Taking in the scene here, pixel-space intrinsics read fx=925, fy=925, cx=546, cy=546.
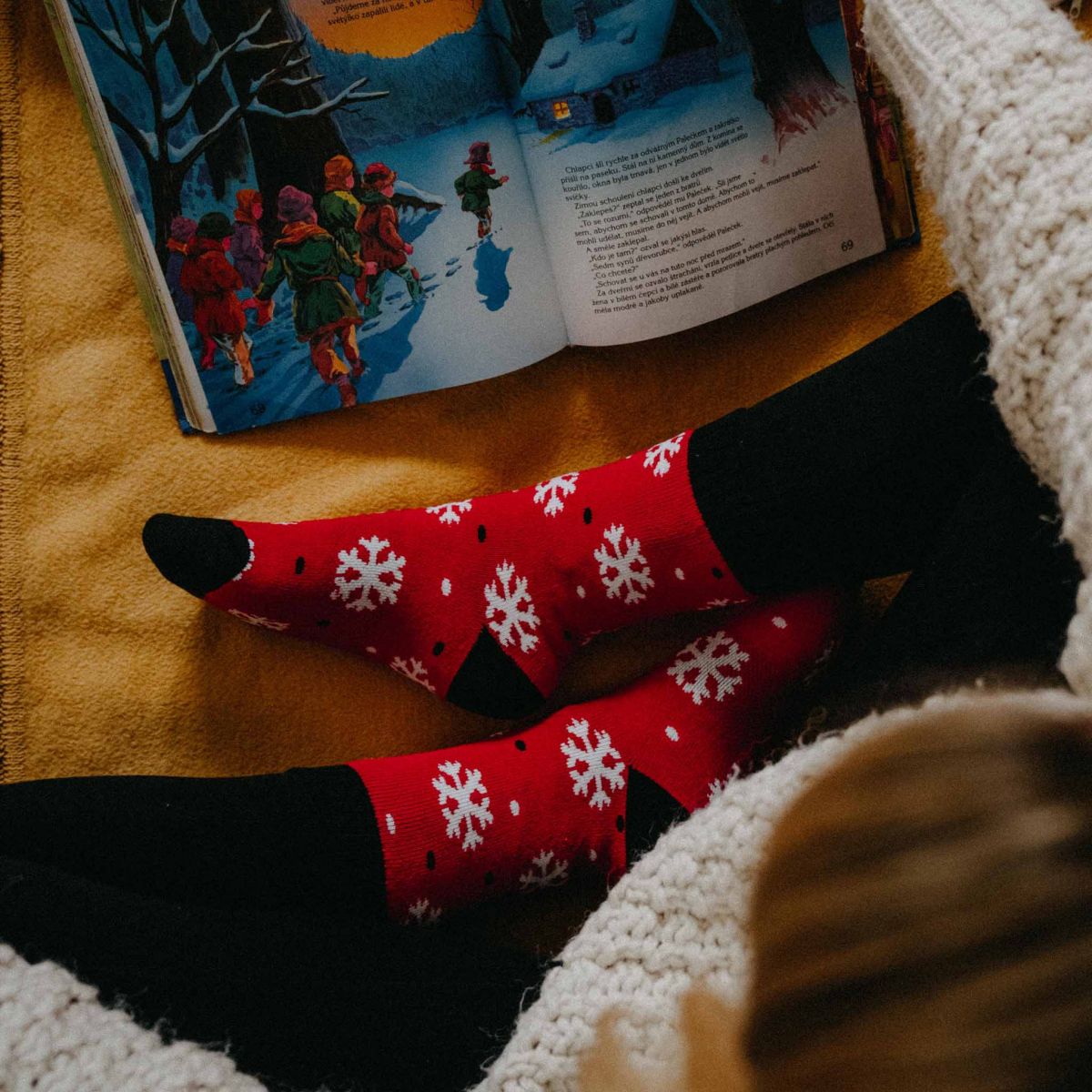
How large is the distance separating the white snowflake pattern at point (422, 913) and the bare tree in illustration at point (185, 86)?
465 millimetres

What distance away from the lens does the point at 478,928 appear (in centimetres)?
58

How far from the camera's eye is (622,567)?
56cm

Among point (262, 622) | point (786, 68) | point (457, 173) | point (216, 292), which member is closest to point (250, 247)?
point (216, 292)

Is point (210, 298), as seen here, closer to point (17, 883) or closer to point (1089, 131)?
point (17, 883)

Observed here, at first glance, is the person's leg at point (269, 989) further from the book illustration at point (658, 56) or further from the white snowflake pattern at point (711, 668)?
the book illustration at point (658, 56)

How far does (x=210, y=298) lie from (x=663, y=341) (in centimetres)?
31

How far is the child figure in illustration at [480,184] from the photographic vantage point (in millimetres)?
595

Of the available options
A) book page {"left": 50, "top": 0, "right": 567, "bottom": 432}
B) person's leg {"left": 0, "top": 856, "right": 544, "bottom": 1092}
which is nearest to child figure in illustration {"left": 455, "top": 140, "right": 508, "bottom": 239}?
book page {"left": 50, "top": 0, "right": 567, "bottom": 432}

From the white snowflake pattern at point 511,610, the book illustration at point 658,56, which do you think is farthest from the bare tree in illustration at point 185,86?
the white snowflake pattern at point 511,610

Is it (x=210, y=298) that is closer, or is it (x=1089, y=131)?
(x=1089, y=131)

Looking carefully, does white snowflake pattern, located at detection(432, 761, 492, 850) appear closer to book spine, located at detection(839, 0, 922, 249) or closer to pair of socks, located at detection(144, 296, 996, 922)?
pair of socks, located at detection(144, 296, 996, 922)

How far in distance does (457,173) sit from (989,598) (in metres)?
0.41

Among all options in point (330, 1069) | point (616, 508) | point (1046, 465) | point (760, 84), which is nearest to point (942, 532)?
point (1046, 465)

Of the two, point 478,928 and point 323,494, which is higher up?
point 323,494
